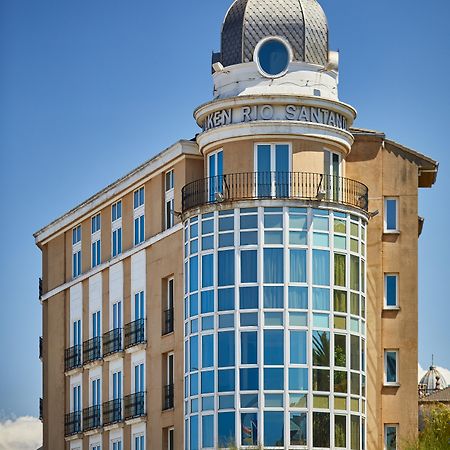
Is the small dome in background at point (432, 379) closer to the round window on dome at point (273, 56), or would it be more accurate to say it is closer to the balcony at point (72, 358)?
the balcony at point (72, 358)

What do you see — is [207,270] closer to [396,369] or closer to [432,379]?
[396,369]

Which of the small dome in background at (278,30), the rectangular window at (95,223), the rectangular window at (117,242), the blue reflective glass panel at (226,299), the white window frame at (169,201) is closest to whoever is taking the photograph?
the blue reflective glass panel at (226,299)

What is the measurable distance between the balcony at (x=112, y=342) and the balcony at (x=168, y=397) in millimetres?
5194

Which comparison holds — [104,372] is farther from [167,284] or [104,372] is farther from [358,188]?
[358,188]

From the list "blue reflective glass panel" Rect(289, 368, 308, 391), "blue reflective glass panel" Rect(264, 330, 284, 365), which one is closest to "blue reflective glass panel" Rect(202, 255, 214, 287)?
"blue reflective glass panel" Rect(264, 330, 284, 365)

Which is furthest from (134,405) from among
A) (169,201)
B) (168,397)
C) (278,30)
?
(278,30)

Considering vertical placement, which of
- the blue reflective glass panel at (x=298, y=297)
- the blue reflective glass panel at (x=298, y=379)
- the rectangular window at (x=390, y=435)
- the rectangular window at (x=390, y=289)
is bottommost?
the rectangular window at (x=390, y=435)

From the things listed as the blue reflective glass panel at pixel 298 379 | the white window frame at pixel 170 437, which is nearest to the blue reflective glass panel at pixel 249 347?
the blue reflective glass panel at pixel 298 379

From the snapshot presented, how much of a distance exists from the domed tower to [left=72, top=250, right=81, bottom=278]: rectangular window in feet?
46.8

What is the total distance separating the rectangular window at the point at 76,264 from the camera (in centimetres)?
7512

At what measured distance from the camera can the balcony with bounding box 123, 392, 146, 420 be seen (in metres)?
65.6

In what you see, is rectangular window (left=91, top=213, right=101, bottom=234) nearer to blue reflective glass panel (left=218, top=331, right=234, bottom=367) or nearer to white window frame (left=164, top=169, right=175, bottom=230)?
white window frame (left=164, top=169, right=175, bottom=230)

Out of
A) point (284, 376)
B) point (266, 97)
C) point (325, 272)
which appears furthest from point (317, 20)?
point (284, 376)

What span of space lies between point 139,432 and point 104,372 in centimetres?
511
